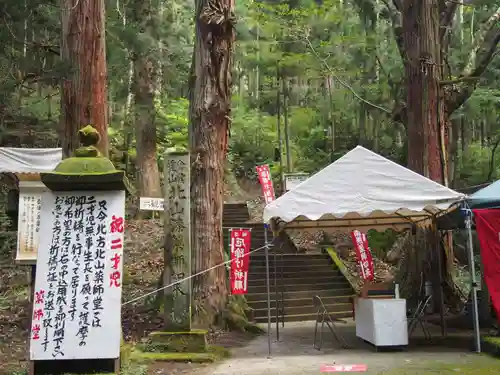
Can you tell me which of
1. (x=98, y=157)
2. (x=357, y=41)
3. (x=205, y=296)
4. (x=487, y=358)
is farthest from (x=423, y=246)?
(x=357, y=41)

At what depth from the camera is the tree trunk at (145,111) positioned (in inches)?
591

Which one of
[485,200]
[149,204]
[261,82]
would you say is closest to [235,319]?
[149,204]

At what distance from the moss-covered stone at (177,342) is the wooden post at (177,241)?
0.34 ft

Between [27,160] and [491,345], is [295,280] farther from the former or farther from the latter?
[27,160]

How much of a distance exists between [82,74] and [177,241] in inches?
102

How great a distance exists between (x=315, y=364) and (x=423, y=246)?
470 centimetres

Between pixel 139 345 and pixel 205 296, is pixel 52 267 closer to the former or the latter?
pixel 139 345

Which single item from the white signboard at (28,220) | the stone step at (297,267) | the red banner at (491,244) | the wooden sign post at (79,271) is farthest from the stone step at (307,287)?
the wooden sign post at (79,271)

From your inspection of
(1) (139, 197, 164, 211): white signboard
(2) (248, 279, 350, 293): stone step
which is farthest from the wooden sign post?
(2) (248, 279, 350, 293): stone step

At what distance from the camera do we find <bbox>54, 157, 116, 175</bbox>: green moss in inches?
213

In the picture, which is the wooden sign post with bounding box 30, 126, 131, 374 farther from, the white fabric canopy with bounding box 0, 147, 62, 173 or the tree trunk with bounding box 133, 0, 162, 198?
the tree trunk with bounding box 133, 0, 162, 198

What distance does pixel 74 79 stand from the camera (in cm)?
643

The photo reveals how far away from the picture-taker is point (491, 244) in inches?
289

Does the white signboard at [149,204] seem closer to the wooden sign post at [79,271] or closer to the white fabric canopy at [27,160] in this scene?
the white fabric canopy at [27,160]
